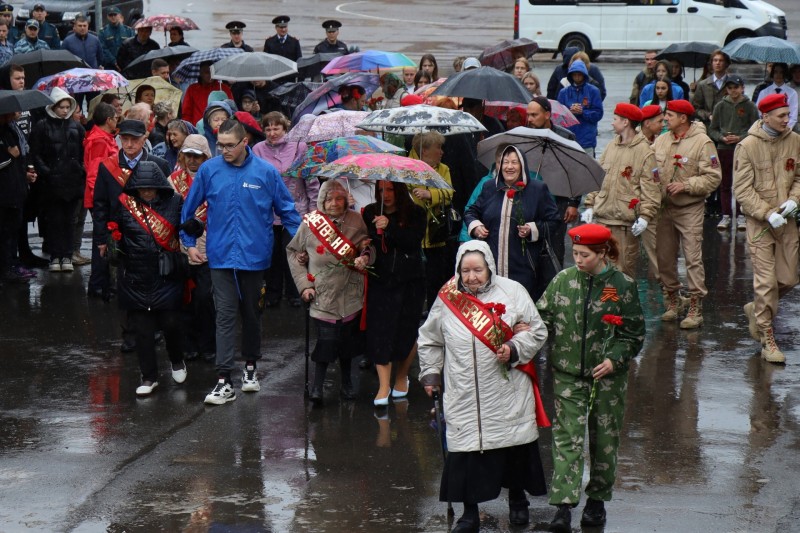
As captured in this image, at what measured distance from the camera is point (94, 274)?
11.7m

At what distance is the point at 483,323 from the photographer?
21.7 feet

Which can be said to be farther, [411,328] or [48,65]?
[48,65]

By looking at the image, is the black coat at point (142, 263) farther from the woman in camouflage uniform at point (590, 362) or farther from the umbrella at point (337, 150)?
the woman in camouflage uniform at point (590, 362)

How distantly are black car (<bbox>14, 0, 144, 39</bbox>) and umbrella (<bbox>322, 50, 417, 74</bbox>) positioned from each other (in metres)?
9.33

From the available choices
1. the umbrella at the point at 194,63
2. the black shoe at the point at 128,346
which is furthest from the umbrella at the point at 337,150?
the umbrella at the point at 194,63

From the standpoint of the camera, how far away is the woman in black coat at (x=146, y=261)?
9.03 meters

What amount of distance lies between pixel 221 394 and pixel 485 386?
9.17 ft

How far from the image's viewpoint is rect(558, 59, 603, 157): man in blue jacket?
16328mm

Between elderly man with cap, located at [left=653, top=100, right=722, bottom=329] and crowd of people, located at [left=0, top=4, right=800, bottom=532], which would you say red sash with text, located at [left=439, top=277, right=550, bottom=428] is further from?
elderly man with cap, located at [left=653, top=100, right=722, bottom=329]

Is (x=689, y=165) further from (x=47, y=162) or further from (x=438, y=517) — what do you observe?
(x=47, y=162)

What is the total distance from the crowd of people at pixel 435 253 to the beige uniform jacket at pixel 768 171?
0.04 ft

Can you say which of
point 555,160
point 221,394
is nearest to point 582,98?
point 555,160

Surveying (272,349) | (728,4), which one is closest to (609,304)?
(272,349)

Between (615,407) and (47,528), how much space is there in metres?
3.12
